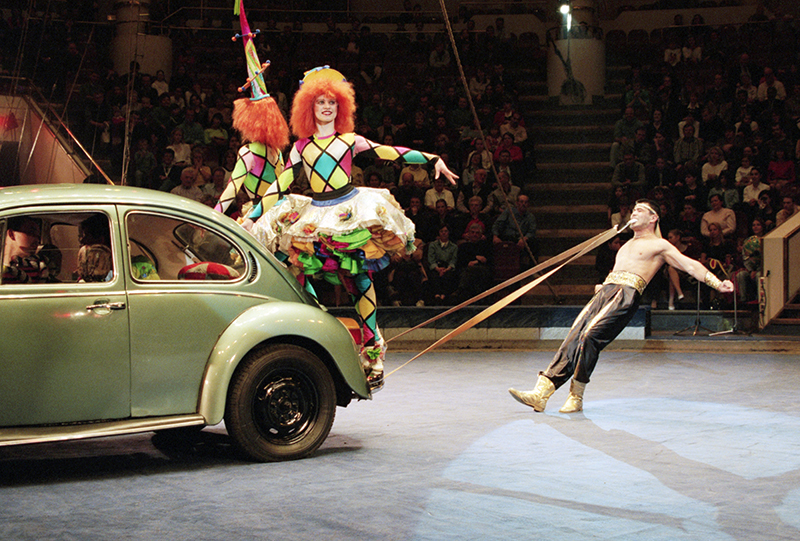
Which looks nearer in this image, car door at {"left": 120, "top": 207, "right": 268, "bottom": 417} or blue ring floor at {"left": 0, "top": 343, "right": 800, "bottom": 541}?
blue ring floor at {"left": 0, "top": 343, "right": 800, "bottom": 541}

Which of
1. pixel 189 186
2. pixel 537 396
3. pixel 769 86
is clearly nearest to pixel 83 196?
pixel 537 396

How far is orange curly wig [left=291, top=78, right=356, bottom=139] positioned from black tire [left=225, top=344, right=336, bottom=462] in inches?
80.7

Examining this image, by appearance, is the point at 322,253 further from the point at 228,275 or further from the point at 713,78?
the point at 713,78

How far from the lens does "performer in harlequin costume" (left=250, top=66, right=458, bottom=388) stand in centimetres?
589

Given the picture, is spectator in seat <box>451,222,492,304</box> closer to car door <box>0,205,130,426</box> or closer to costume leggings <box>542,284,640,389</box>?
costume leggings <box>542,284,640,389</box>

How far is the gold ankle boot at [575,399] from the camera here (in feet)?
21.4

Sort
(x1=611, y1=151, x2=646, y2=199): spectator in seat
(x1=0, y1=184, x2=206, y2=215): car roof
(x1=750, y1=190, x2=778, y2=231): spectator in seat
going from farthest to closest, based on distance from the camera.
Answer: (x1=611, y1=151, x2=646, y2=199): spectator in seat
(x1=750, y1=190, x2=778, y2=231): spectator in seat
(x1=0, y1=184, x2=206, y2=215): car roof

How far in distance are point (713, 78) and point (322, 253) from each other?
13.0m

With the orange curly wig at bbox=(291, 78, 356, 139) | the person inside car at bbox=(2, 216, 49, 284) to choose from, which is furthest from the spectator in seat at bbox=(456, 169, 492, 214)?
the person inside car at bbox=(2, 216, 49, 284)

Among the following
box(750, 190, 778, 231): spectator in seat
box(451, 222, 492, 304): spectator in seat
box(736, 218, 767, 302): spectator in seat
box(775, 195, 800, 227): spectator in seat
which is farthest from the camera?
box(750, 190, 778, 231): spectator in seat

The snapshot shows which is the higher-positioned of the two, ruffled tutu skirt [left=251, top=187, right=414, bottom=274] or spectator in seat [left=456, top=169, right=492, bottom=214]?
spectator in seat [left=456, top=169, right=492, bottom=214]

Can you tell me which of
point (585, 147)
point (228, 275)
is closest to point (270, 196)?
point (228, 275)

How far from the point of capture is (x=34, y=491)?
14.2ft

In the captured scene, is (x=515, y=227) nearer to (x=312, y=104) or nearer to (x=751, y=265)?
(x=751, y=265)
